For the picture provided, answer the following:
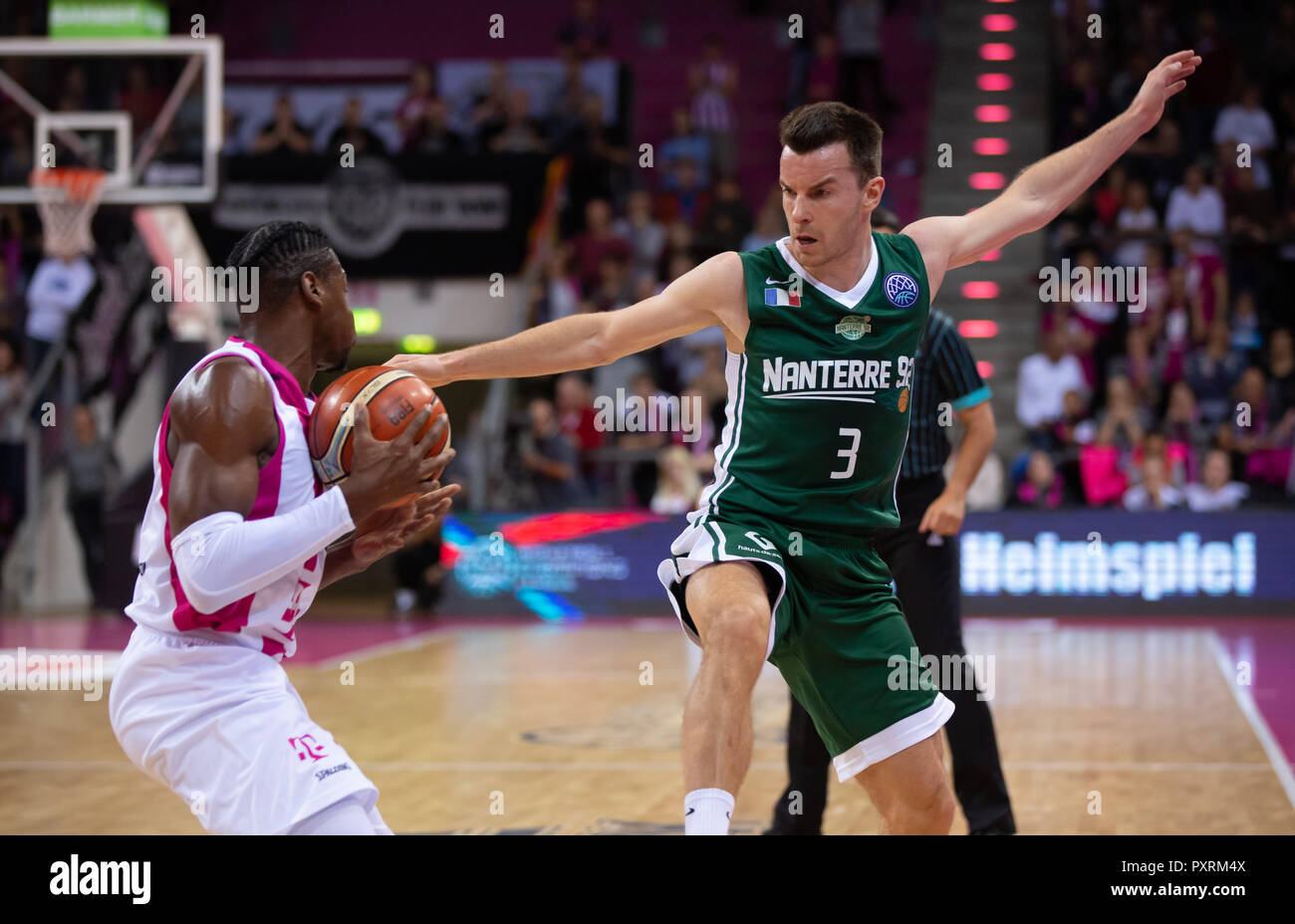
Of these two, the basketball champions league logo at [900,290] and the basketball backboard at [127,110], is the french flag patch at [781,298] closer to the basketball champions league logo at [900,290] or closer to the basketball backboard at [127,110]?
the basketball champions league logo at [900,290]

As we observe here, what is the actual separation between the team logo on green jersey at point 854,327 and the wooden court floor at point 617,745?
8.47ft

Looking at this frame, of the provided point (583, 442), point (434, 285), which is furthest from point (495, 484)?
point (434, 285)

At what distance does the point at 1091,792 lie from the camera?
6.54m

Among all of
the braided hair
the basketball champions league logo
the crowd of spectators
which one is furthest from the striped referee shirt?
the crowd of spectators

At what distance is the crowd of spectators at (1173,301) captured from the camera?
571 inches

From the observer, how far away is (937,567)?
18.1 ft

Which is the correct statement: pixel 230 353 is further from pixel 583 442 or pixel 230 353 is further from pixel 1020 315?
pixel 1020 315

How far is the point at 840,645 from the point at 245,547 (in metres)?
1.67

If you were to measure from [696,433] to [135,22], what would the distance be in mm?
7283

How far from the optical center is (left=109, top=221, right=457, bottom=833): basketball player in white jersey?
3.17 m

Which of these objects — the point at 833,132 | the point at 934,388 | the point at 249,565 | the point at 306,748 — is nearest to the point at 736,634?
the point at 306,748

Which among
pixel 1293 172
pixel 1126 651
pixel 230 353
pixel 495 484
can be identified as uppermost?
pixel 1293 172

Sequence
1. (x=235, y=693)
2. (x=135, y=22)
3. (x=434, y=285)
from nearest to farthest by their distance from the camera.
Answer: (x=235, y=693) < (x=135, y=22) < (x=434, y=285)
